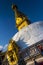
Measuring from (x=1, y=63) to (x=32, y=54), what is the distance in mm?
4672

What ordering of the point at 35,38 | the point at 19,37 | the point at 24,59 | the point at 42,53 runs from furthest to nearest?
1. the point at 19,37
2. the point at 35,38
3. the point at 24,59
4. the point at 42,53

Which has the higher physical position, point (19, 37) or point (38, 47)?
point (19, 37)

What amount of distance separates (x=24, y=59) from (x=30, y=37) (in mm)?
2650

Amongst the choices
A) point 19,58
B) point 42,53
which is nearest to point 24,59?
point 19,58

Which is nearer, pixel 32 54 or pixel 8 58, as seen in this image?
pixel 32 54

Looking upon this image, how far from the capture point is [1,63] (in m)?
18.2

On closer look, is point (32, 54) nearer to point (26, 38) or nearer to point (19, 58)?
point (19, 58)

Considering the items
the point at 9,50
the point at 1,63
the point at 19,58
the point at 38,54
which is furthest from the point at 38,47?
the point at 1,63

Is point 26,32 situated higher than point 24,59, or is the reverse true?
point 26,32

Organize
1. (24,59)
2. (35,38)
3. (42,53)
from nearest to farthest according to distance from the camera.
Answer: (42,53)
(24,59)
(35,38)

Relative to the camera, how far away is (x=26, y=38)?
679 inches

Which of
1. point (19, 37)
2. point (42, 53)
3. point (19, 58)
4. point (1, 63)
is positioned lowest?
point (42, 53)

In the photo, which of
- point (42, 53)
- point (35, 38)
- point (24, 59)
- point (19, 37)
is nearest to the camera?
point (42, 53)

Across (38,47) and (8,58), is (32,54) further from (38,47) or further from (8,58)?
(8,58)
